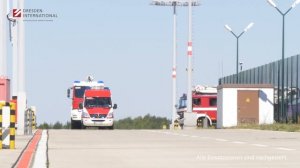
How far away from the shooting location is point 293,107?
59.3m

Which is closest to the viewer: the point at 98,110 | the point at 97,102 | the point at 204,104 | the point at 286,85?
the point at 97,102

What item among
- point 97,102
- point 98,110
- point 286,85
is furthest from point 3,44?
point 286,85

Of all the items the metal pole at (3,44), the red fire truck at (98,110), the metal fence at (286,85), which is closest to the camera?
the metal pole at (3,44)

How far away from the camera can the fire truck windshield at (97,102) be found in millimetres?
52844

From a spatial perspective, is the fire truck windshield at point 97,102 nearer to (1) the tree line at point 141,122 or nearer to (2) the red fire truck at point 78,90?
(2) the red fire truck at point 78,90

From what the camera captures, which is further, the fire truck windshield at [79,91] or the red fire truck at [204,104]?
the red fire truck at [204,104]

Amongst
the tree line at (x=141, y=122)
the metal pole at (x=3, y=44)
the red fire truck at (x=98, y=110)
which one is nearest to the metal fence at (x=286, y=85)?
the red fire truck at (x=98, y=110)

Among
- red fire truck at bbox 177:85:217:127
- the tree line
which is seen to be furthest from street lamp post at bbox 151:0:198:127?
the tree line

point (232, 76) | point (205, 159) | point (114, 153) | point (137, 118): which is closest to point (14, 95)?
point (114, 153)

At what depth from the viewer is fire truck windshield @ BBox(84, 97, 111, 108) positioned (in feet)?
173

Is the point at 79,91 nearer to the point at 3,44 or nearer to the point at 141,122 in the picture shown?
the point at 3,44

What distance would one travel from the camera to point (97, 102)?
53.0 meters

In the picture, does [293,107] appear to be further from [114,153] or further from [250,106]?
[114,153]

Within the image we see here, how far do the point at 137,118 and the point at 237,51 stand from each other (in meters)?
59.5
